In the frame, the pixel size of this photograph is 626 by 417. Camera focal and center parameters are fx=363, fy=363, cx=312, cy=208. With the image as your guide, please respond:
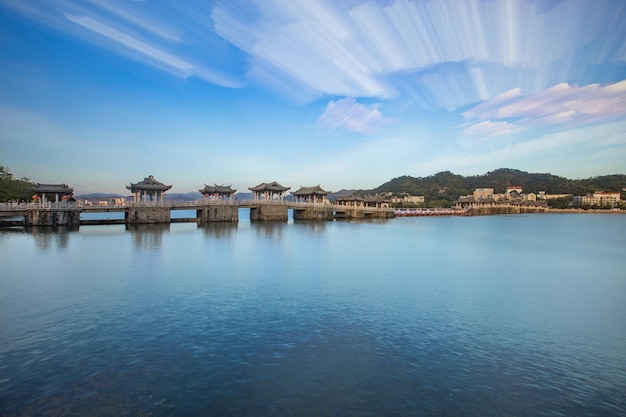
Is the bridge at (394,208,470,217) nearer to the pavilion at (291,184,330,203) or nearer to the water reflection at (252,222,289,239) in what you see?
the pavilion at (291,184,330,203)

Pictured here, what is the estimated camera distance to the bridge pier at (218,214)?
60.6 m

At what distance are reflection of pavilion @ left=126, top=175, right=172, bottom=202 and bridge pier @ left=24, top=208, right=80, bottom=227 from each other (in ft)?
25.2

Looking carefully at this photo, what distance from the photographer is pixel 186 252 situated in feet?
99.1

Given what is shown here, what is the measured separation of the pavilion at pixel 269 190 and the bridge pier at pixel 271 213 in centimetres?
196

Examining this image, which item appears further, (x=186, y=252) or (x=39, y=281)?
(x=186, y=252)

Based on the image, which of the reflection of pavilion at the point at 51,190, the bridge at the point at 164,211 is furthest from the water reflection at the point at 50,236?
the reflection of pavilion at the point at 51,190

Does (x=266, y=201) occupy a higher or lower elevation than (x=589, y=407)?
higher

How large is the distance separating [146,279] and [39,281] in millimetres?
5178

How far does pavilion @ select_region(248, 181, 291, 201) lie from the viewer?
6688 cm

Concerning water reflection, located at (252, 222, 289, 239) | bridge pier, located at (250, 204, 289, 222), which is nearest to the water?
water reflection, located at (252, 222, 289, 239)

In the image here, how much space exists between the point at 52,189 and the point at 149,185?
37.7 ft

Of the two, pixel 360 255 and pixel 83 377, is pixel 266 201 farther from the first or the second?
pixel 83 377

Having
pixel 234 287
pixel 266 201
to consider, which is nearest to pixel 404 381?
pixel 234 287

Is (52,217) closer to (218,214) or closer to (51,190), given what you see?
(51,190)
